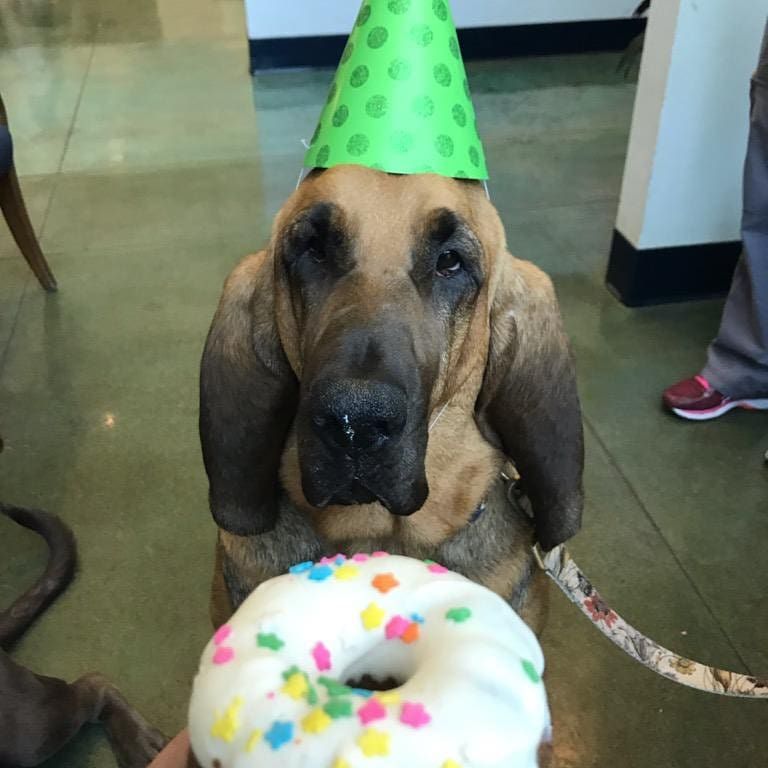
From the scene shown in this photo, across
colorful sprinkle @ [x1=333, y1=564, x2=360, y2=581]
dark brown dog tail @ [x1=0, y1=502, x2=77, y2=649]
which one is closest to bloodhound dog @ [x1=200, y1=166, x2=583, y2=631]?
colorful sprinkle @ [x1=333, y1=564, x2=360, y2=581]

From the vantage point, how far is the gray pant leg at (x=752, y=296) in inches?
113

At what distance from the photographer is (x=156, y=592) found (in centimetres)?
264

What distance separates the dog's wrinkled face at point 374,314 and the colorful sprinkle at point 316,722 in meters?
0.48

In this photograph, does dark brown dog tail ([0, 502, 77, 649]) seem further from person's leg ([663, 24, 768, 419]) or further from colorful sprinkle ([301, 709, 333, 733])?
person's leg ([663, 24, 768, 419])

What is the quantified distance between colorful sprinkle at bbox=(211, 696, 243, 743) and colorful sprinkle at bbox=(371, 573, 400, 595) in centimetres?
24

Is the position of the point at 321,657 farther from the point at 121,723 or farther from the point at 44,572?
the point at 44,572

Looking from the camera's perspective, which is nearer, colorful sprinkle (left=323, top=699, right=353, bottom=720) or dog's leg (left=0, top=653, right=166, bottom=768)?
colorful sprinkle (left=323, top=699, right=353, bottom=720)

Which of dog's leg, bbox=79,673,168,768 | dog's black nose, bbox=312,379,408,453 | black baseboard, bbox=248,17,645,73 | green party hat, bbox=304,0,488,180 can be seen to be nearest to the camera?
dog's black nose, bbox=312,379,408,453

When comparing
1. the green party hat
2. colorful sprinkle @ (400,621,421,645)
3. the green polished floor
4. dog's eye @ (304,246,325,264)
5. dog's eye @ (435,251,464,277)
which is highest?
the green party hat

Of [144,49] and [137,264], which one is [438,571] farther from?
[144,49]

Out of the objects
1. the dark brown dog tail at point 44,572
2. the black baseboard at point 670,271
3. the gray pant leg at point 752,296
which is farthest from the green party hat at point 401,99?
the black baseboard at point 670,271

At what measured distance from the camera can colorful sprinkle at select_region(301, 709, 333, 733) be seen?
2.86 feet

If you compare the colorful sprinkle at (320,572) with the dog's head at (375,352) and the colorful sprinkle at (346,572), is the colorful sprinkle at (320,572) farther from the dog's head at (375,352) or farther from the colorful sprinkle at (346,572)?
the dog's head at (375,352)

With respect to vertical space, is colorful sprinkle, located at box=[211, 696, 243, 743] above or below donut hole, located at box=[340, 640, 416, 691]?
above
